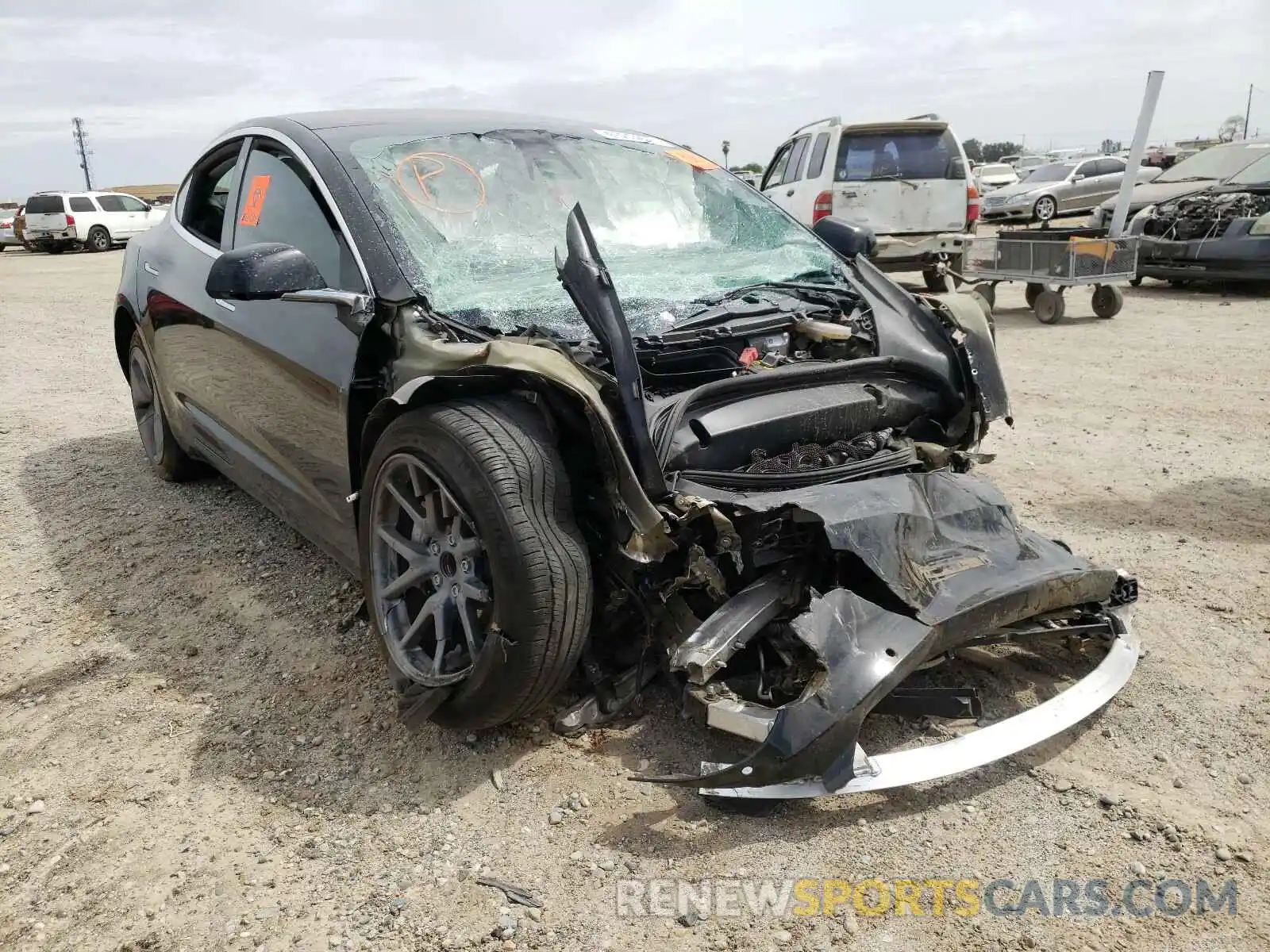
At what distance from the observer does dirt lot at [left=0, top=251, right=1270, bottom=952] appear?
7.23 ft

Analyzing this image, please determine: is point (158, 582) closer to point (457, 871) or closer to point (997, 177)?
point (457, 871)

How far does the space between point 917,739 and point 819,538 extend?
2.06 feet

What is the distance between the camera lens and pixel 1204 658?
3.21 meters

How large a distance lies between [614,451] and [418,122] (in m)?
1.96

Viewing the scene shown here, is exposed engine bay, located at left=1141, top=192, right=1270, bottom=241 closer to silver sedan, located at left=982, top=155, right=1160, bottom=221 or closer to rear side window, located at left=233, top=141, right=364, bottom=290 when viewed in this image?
rear side window, located at left=233, top=141, right=364, bottom=290

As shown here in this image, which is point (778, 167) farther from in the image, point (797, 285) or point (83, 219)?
point (83, 219)

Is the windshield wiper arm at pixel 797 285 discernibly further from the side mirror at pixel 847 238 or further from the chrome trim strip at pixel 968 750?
the chrome trim strip at pixel 968 750

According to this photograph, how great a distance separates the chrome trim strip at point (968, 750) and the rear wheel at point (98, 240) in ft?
91.6

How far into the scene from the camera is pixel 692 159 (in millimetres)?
4402

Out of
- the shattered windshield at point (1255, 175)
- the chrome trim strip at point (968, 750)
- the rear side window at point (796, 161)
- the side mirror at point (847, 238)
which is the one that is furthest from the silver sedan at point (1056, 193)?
the chrome trim strip at point (968, 750)

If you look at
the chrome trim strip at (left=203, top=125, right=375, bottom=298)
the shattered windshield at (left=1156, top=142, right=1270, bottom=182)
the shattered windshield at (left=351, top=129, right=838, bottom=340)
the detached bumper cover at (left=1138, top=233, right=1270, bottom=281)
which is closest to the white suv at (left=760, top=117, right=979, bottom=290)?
the detached bumper cover at (left=1138, top=233, right=1270, bottom=281)

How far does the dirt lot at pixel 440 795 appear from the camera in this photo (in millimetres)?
2205

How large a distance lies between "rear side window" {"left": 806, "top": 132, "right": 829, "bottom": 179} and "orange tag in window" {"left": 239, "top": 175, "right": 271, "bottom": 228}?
27.3ft

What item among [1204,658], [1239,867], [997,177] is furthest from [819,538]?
[997,177]
